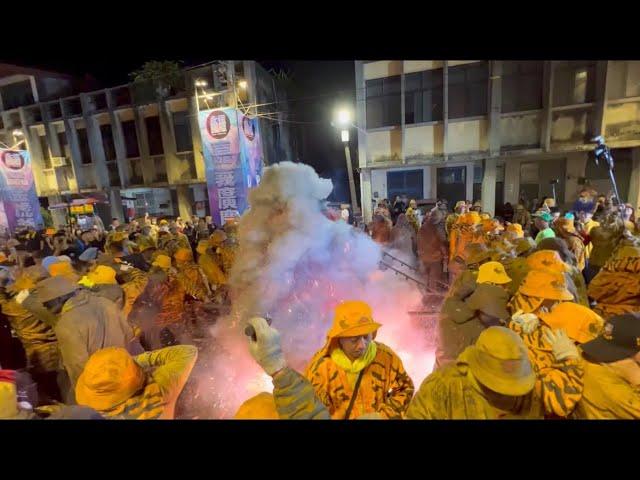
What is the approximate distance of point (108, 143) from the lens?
719 inches

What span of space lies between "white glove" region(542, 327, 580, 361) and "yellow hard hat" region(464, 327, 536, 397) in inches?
19.4

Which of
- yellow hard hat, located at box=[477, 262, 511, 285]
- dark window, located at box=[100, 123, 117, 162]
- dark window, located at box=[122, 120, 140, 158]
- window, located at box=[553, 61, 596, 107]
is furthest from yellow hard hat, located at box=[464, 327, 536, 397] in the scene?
dark window, located at box=[100, 123, 117, 162]

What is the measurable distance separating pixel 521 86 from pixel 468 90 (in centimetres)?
180

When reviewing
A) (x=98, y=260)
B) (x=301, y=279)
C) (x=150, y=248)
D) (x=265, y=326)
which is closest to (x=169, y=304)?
(x=98, y=260)

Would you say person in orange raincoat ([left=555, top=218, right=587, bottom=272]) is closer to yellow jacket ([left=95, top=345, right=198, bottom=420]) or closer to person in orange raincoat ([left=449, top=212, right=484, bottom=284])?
person in orange raincoat ([left=449, top=212, right=484, bottom=284])

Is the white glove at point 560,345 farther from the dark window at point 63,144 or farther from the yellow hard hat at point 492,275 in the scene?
the dark window at point 63,144

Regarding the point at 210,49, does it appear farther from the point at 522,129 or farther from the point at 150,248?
the point at 522,129

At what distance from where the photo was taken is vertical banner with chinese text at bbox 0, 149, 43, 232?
1338 centimetres

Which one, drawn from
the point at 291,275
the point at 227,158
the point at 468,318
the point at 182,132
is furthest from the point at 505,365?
the point at 182,132

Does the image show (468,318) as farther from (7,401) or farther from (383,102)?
(383,102)

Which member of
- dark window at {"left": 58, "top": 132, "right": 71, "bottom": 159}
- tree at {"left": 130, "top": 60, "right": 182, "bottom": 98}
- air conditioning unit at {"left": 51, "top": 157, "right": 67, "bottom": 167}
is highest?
tree at {"left": 130, "top": 60, "right": 182, "bottom": 98}

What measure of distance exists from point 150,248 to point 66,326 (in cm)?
474

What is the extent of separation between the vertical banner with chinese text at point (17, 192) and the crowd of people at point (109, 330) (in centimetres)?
1015

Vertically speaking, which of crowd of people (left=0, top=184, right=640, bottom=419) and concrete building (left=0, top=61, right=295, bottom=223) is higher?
concrete building (left=0, top=61, right=295, bottom=223)
